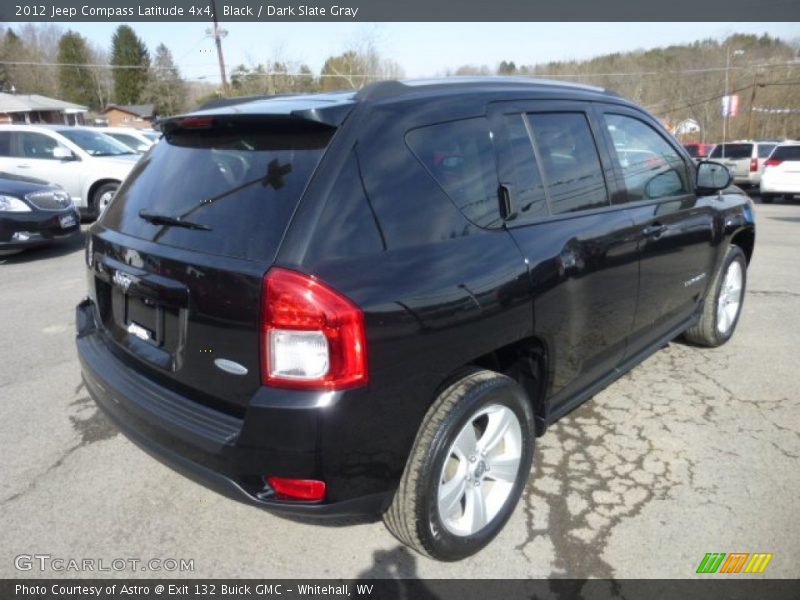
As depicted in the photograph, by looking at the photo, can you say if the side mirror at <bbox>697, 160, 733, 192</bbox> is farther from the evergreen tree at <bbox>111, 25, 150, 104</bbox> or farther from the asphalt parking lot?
the evergreen tree at <bbox>111, 25, 150, 104</bbox>

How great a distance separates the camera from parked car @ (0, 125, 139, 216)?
1043 centimetres

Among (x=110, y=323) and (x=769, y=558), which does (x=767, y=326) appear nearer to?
(x=769, y=558)

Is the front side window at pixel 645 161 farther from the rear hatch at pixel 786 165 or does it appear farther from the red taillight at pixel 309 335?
the rear hatch at pixel 786 165

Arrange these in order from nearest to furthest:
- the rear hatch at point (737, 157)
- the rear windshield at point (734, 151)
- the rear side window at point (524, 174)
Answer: the rear side window at point (524, 174) → the rear hatch at point (737, 157) → the rear windshield at point (734, 151)

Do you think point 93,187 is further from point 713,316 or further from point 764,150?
point 764,150

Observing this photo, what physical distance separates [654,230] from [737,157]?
19188 mm

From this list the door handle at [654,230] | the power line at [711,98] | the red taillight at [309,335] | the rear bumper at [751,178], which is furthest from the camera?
the power line at [711,98]

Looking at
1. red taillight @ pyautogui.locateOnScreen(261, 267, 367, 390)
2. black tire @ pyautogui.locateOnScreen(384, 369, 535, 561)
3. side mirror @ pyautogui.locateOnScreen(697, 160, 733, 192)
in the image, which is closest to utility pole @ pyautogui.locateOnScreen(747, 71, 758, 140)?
side mirror @ pyautogui.locateOnScreen(697, 160, 733, 192)

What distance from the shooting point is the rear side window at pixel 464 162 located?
2.24m

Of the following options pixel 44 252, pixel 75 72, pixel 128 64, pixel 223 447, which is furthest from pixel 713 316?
pixel 128 64

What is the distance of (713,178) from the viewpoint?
384 centimetres

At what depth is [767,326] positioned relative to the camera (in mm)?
5129
